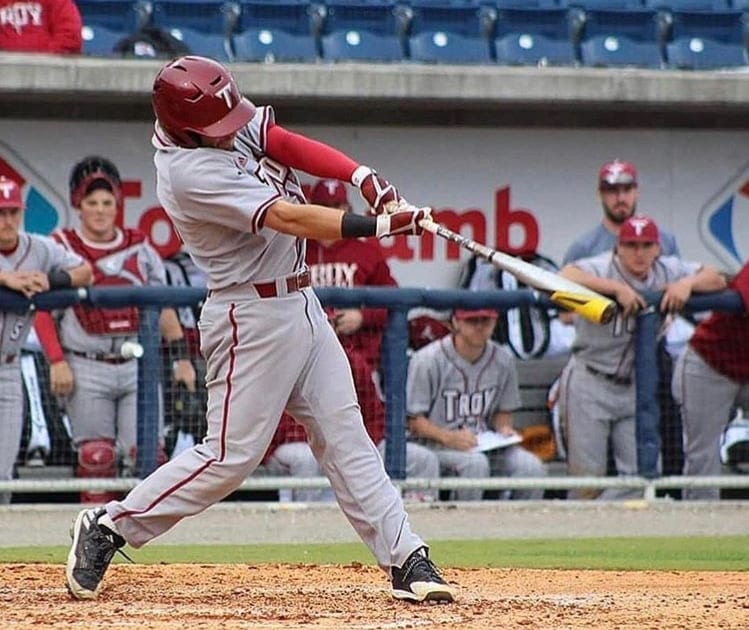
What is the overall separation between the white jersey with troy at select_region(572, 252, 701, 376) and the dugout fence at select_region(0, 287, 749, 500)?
0.21 feet

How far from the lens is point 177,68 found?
5.04 m

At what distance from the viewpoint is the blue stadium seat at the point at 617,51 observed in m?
10.9

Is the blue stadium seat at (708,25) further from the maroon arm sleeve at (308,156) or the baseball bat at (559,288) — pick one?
the maroon arm sleeve at (308,156)

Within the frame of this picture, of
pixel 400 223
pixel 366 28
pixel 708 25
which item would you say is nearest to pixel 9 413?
pixel 400 223

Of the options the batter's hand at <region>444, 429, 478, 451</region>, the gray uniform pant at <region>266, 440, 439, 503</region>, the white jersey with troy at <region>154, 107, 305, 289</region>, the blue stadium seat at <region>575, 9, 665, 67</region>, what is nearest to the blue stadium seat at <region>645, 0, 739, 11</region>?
the blue stadium seat at <region>575, 9, 665, 67</region>

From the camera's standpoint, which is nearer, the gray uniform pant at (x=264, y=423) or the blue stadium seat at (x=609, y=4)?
the gray uniform pant at (x=264, y=423)

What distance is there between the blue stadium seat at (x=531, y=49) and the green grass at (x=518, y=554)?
13.1 feet

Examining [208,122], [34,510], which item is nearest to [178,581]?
[208,122]

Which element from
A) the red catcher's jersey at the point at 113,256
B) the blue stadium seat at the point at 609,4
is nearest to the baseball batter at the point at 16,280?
the red catcher's jersey at the point at 113,256

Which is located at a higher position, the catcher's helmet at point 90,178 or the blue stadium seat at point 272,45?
the blue stadium seat at point 272,45

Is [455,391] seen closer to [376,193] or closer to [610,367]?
[610,367]

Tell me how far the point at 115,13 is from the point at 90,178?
2331mm

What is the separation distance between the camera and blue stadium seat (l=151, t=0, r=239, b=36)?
416 inches

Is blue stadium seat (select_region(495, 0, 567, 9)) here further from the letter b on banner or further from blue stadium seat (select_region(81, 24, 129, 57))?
blue stadium seat (select_region(81, 24, 129, 57))
